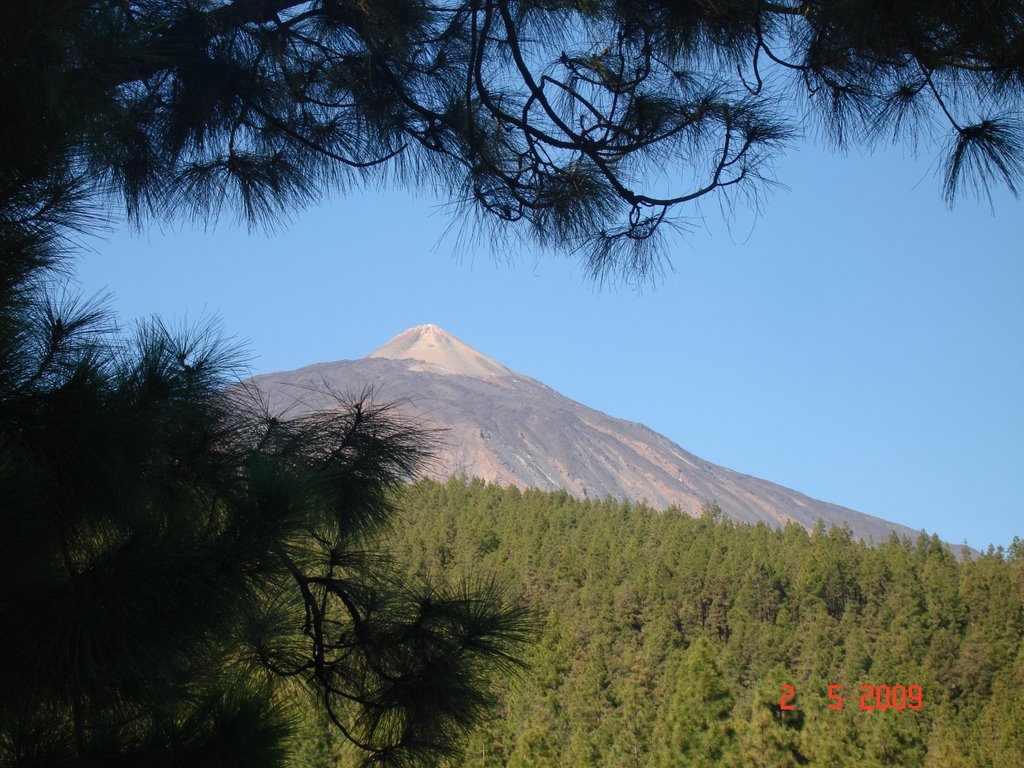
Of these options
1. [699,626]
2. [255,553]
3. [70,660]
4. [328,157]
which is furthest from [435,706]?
[699,626]

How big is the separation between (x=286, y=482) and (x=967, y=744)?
25.5 meters

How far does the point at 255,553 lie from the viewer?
4.84 ft

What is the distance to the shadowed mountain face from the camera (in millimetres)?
143500

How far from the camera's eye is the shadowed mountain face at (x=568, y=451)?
144 m
